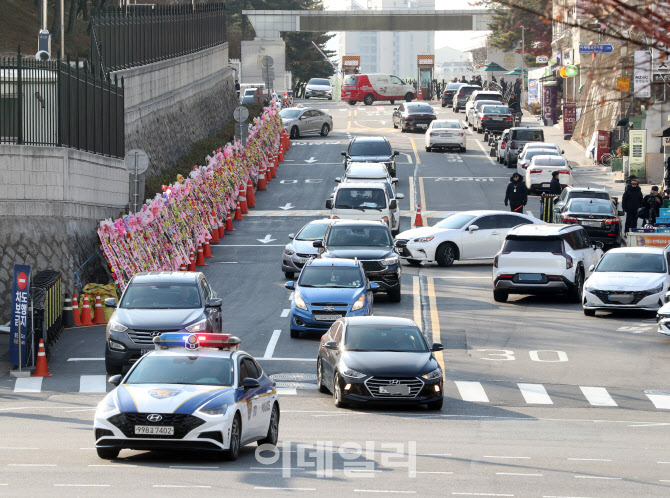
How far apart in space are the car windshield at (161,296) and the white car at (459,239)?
497 inches

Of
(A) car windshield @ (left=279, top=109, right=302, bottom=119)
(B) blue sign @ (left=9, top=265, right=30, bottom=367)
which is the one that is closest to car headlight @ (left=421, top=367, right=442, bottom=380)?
A: (B) blue sign @ (left=9, top=265, right=30, bottom=367)

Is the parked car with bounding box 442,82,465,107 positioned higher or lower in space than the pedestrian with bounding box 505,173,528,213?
higher

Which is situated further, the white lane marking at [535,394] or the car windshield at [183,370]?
the white lane marking at [535,394]

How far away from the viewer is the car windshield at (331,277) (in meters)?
25.1

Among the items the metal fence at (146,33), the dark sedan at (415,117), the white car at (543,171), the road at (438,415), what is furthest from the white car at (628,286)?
the dark sedan at (415,117)

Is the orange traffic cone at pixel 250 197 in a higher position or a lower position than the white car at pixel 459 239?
higher

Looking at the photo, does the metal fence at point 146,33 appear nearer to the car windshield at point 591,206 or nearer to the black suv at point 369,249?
the black suv at point 369,249

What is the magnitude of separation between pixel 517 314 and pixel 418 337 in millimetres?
8840

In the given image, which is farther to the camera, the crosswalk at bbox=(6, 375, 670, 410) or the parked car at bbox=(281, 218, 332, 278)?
the parked car at bbox=(281, 218, 332, 278)

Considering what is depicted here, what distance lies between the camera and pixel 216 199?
39.2 metres

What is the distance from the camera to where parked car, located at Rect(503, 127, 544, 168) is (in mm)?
54812

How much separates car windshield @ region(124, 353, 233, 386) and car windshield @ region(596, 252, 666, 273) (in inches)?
587

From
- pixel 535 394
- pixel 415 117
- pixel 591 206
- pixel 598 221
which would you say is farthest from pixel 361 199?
pixel 415 117

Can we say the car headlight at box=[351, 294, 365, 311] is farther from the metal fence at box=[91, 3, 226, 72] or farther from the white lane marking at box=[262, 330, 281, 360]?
the metal fence at box=[91, 3, 226, 72]
